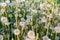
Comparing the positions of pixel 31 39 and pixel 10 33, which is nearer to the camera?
pixel 31 39

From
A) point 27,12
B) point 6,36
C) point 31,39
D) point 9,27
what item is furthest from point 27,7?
point 31,39

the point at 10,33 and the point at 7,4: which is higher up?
the point at 7,4

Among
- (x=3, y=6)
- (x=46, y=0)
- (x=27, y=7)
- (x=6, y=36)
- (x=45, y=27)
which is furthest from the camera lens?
(x=46, y=0)

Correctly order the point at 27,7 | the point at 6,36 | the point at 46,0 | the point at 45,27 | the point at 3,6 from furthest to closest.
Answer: the point at 46,0
the point at 27,7
the point at 3,6
the point at 45,27
the point at 6,36

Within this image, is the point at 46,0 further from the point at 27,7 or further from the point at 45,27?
the point at 45,27

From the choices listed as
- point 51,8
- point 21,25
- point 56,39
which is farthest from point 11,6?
point 56,39

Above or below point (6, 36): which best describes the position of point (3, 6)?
above

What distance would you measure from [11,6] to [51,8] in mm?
419

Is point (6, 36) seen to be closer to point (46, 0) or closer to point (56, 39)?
point (56, 39)

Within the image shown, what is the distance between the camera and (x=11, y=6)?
2076 millimetres

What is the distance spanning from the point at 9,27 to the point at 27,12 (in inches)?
14.8

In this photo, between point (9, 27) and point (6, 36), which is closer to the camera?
point (6, 36)

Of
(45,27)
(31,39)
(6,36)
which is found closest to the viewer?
(31,39)

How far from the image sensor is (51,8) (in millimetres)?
2045
